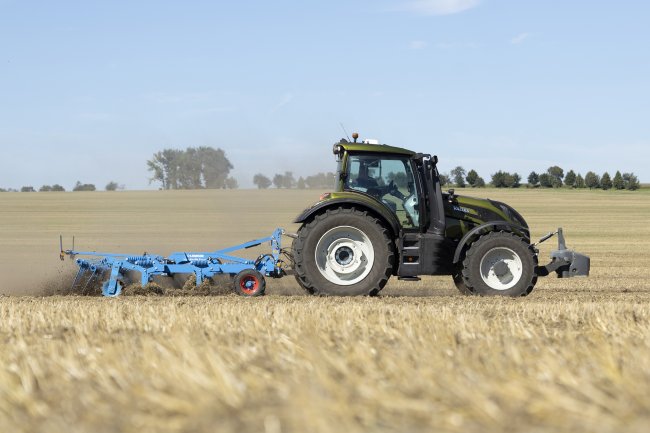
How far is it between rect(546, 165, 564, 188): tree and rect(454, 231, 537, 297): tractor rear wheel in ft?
155

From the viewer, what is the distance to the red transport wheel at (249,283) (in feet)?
39.8

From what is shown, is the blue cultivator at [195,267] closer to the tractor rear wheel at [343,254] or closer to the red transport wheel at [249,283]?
the red transport wheel at [249,283]

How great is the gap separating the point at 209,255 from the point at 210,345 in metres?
6.96

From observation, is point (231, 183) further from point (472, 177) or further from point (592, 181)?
point (592, 181)

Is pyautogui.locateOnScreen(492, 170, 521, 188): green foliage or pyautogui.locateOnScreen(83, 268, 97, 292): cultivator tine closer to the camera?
pyautogui.locateOnScreen(83, 268, 97, 292): cultivator tine

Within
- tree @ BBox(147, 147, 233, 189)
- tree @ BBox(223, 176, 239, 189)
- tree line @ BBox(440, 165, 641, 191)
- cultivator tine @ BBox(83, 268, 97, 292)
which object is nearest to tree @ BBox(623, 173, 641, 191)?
tree line @ BBox(440, 165, 641, 191)

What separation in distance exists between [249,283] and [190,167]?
2194cm

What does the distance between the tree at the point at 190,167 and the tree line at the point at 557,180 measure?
20.3 m

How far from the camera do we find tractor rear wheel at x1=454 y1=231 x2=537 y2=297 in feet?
38.0

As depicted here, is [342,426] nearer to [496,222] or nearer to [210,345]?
[210,345]

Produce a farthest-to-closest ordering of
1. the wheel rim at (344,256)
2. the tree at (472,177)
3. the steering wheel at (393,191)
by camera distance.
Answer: the tree at (472,177)
the steering wheel at (393,191)
the wheel rim at (344,256)

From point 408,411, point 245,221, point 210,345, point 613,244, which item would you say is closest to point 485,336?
point 210,345

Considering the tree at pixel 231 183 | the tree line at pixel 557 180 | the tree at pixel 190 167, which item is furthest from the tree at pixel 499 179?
the tree at pixel 231 183

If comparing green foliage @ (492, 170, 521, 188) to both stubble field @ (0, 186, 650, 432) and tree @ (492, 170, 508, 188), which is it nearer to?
tree @ (492, 170, 508, 188)
